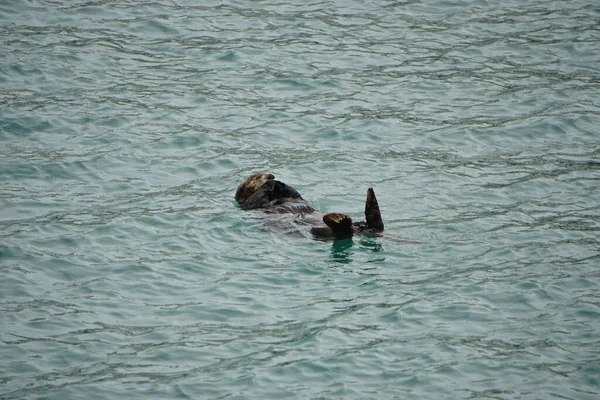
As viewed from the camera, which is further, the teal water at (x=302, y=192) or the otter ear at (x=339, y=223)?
the otter ear at (x=339, y=223)

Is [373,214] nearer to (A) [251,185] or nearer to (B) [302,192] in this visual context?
(A) [251,185]

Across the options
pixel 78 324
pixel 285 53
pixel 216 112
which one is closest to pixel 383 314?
pixel 78 324

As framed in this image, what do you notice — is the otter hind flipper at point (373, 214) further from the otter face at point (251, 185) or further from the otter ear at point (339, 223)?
the otter face at point (251, 185)

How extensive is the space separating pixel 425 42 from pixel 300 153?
3.88 m

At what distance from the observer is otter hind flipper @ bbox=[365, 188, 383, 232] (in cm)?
750

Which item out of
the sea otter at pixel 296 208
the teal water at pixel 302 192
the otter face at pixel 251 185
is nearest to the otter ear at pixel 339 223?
the sea otter at pixel 296 208

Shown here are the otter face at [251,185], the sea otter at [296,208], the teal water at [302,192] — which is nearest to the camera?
the teal water at [302,192]

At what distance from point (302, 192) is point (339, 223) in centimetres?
174

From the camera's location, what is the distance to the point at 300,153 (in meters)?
10.0

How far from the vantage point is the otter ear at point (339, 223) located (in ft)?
24.4

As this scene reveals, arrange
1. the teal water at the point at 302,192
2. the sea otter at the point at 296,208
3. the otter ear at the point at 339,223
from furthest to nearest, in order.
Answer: the sea otter at the point at 296,208 → the otter ear at the point at 339,223 → the teal water at the point at 302,192

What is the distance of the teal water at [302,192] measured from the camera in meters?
5.92

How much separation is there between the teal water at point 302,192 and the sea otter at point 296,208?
0.14 m

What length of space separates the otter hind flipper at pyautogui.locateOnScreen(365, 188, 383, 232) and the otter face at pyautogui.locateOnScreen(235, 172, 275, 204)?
1.33 m
